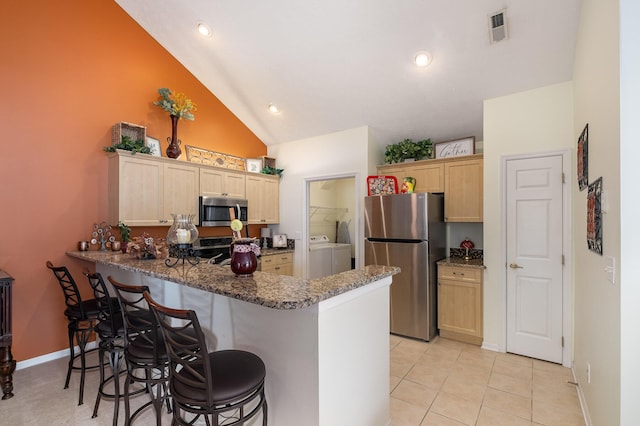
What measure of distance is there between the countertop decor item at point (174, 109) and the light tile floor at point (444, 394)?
2598 mm

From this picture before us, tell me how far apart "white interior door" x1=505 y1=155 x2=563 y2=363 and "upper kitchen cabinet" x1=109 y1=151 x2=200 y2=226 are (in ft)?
12.8

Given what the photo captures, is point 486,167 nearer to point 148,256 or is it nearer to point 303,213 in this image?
point 303,213

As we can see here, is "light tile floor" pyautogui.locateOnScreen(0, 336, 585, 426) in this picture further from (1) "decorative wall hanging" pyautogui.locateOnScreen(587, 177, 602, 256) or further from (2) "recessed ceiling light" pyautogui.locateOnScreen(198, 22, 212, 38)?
(2) "recessed ceiling light" pyautogui.locateOnScreen(198, 22, 212, 38)

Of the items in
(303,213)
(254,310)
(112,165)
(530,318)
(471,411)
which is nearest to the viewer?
(254,310)

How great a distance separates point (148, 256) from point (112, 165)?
1.59m

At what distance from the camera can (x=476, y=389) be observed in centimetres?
255

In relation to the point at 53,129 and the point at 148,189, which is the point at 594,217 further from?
the point at 53,129

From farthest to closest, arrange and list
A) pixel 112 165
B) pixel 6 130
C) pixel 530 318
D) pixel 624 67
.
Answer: pixel 112 165
pixel 530 318
pixel 6 130
pixel 624 67

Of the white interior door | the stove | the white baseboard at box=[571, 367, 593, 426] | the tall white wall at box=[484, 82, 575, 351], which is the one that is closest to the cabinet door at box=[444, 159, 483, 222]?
the tall white wall at box=[484, 82, 575, 351]

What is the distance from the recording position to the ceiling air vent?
8.35 ft

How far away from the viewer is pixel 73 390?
2535 millimetres

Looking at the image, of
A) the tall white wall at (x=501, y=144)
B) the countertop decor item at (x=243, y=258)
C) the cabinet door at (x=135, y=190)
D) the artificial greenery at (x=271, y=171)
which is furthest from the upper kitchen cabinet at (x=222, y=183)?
the tall white wall at (x=501, y=144)

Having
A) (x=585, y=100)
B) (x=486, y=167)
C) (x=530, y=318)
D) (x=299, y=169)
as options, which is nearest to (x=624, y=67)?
(x=585, y=100)

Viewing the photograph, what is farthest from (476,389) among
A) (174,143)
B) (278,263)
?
(174,143)
